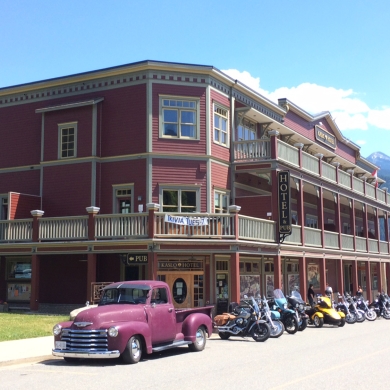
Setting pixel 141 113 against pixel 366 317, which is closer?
pixel 141 113

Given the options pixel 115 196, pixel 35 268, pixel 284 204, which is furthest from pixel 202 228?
pixel 35 268

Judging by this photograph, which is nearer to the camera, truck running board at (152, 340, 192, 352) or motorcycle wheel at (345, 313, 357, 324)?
truck running board at (152, 340, 192, 352)

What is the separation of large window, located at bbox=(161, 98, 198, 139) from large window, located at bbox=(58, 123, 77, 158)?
14.7 feet

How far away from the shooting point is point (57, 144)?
90.9 ft

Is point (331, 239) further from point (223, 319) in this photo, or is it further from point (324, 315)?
point (223, 319)

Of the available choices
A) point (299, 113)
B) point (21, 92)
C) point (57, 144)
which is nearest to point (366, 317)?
point (299, 113)

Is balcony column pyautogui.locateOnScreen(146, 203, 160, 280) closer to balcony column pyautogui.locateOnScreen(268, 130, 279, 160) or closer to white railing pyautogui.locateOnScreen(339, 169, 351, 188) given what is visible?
balcony column pyautogui.locateOnScreen(268, 130, 279, 160)

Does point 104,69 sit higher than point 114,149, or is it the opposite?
point 104,69

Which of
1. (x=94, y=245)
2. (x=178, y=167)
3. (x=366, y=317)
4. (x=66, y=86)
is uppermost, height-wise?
(x=66, y=86)

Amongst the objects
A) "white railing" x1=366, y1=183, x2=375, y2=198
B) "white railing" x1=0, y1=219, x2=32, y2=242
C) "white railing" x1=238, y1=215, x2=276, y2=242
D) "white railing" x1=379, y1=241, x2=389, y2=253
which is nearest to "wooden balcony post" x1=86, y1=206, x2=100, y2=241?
"white railing" x1=0, y1=219, x2=32, y2=242

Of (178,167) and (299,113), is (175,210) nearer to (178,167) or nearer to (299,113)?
(178,167)

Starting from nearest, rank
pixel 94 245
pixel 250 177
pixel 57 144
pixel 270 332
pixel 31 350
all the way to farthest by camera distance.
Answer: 1. pixel 31 350
2. pixel 270 332
3. pixel 94 245
4. pixel 57 144
5. pixel 250 177

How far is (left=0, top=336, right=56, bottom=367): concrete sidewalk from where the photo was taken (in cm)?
1330

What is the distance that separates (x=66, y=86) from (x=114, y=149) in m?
4.32
